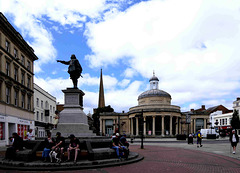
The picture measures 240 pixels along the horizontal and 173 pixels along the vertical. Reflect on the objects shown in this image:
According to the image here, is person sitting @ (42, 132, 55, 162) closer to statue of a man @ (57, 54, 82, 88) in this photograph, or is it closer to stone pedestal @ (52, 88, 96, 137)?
stone pedestal @ (52, 88, 96, 137)

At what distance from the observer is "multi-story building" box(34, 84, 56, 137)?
140ft

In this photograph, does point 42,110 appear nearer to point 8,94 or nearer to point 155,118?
point 8,94

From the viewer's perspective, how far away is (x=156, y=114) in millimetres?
62375

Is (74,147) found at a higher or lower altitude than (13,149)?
higher

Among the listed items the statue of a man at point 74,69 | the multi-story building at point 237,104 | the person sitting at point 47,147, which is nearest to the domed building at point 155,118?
the multi-story building at point 237,104

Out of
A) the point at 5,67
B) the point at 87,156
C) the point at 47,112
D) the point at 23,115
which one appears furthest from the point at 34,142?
the point at 47,112

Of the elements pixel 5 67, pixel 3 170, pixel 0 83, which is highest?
pixel 5 67

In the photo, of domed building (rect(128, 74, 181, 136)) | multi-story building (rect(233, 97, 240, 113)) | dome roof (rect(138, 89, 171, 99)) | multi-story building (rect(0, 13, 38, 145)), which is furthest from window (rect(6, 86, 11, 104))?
multi-story building (rect(233, 97, 240, 113))

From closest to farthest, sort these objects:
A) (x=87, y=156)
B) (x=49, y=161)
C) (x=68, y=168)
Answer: (x=68, y=168) → (x=49, y=161) → (x=87, y=156)

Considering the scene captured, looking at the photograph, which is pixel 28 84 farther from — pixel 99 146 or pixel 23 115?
pixel 99 146

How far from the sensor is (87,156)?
1109 centimetres

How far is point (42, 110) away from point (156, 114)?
29877 millimetres

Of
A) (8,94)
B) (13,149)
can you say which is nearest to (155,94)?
(8,94)

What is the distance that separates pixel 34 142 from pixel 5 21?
19539mm
